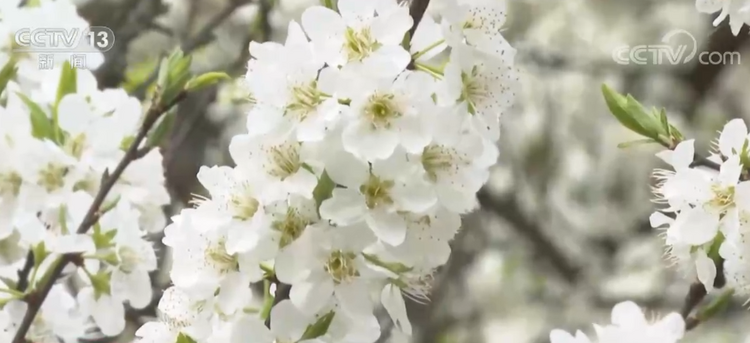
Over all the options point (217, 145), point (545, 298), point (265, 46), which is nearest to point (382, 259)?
point (265, 46)

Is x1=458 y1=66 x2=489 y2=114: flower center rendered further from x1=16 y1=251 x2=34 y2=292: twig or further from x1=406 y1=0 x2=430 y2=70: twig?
x1=16 y1=251 x2=34 y2=292: twig

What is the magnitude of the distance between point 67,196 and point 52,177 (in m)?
0.02

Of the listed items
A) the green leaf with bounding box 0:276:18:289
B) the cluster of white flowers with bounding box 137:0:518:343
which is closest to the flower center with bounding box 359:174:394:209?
the cluster of white flowers with bounding box 137:0:518:343

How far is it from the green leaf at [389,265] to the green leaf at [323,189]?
40 millimetres

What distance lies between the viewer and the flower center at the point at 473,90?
1.19 feet

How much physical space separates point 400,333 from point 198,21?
0.53m

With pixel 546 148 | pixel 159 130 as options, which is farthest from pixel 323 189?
pixel 546 148

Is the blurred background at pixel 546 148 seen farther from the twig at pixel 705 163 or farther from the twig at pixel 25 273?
the twig at pixel 705 163

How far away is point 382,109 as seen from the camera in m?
0.34

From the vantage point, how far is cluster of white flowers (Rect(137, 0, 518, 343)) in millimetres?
344

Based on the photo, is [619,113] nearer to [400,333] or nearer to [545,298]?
[400,333]

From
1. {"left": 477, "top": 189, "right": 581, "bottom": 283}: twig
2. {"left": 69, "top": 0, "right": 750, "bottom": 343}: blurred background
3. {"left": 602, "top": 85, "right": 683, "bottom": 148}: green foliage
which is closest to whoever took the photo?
{"left": 602, "top": 85, "right": 683, "bottom": 148}: green foliage

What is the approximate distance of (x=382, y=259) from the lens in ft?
1.23

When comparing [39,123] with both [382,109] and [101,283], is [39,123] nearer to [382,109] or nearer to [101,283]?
[101,283]
